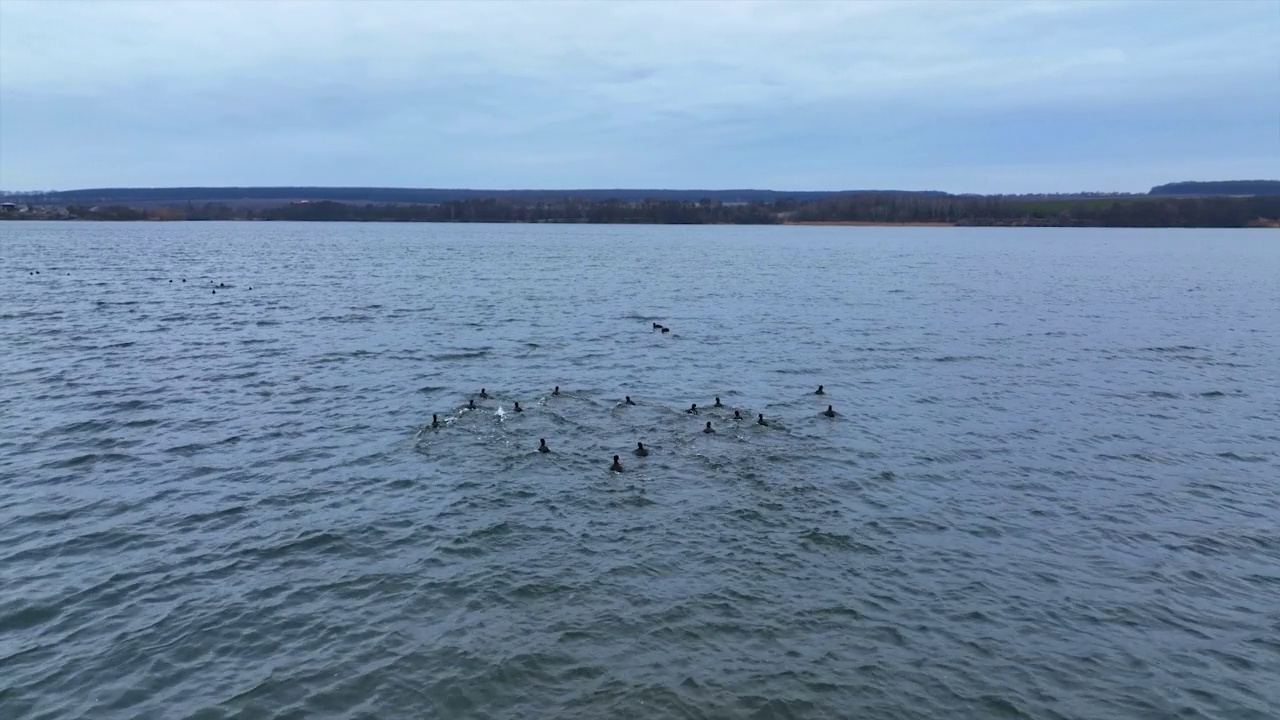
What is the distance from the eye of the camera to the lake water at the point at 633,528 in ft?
51.8

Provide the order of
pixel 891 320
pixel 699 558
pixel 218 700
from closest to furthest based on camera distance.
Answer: pixel 218 700
pixel 699 558
pixel 891 320

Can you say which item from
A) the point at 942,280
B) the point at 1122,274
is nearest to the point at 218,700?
the point at 942,280

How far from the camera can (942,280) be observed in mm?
92500

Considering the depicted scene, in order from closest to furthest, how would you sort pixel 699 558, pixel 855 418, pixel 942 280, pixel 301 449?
pixel 699 558, pixel 301 449, pixel 855 418, pixel 942 280

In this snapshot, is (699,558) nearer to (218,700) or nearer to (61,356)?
(218,700)

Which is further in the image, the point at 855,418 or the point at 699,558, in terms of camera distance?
the point at 855,418

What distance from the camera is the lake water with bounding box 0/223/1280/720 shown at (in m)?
15.8

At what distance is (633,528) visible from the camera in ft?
72.8

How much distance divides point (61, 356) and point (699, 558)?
38197 mm

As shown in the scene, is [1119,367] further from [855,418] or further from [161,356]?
[161,356]

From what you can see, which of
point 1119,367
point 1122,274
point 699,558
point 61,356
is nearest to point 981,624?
point 699,558

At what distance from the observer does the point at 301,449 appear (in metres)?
28.5

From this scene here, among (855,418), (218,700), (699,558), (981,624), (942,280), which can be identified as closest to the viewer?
(218,700)

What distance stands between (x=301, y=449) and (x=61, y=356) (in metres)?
23.4
